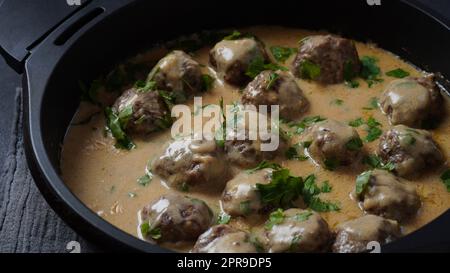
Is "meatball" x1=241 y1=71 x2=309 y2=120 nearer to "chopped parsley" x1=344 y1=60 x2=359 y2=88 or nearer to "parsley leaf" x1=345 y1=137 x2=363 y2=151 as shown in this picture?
"chopped parsley" x1=344 y1=60 x2=359 y2=88

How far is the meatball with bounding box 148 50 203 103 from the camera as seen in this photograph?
16.2 feet

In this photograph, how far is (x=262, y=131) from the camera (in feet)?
14.7

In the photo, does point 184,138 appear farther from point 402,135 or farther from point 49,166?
point 402,135

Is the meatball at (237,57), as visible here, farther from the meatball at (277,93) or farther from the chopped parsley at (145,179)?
the chopped parsley at (145,179)

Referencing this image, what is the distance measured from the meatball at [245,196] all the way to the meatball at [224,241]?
225 mm

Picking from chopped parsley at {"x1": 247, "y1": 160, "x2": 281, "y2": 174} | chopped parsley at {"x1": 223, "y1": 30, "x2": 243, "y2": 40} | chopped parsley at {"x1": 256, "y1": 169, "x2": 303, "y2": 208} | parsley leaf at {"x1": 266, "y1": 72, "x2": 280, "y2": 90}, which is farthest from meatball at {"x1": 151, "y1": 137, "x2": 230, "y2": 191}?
chopped parsley at {"x1": 223, "y1": 30, "x2": 243, "y2": 40}

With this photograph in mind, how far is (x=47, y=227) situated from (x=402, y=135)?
2.01 m

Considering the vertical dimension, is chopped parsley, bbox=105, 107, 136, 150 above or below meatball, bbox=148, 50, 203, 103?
below

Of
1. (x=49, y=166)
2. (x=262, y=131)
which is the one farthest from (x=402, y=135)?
(x=49, y=166)

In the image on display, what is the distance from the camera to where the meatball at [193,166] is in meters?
4.31

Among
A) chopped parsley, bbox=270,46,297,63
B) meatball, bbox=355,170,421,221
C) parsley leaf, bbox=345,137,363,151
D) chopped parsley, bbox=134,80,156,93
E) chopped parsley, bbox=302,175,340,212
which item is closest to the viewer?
meatball, bbox=355,170,421,221

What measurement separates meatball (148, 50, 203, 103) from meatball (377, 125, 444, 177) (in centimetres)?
127

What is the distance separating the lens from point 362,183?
4207mm
